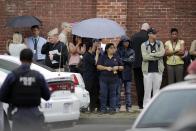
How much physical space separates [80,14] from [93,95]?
10.2ft

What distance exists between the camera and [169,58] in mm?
16188

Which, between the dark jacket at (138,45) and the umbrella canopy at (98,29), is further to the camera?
the dark jacket at (138,45)

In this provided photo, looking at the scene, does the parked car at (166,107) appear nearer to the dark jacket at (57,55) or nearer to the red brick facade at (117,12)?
the dark jacket at (57,55)

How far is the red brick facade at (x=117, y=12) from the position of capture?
Result: 56.0ft

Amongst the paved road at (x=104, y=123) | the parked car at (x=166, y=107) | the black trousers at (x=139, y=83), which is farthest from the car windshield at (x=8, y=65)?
the parked car at (x=166, y=107)

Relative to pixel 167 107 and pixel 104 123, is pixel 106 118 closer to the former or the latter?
pixel 104 123

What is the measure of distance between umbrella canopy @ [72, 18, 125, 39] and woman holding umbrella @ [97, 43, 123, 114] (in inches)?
12.2

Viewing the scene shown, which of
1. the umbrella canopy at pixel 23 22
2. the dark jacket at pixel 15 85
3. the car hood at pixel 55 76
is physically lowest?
the car hood at pixel 55 76

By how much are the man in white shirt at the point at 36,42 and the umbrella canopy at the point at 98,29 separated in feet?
5.75

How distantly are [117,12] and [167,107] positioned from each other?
11012mm

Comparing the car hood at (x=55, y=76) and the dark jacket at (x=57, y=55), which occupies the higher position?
the car hood at (x=55, y=76)

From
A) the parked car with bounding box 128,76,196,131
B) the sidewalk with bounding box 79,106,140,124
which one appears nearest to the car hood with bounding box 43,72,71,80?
the sidewalk with bounding box 79,106,140,124

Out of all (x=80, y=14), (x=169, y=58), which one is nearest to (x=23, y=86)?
(x=169, y=58)

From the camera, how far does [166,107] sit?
6.16m
